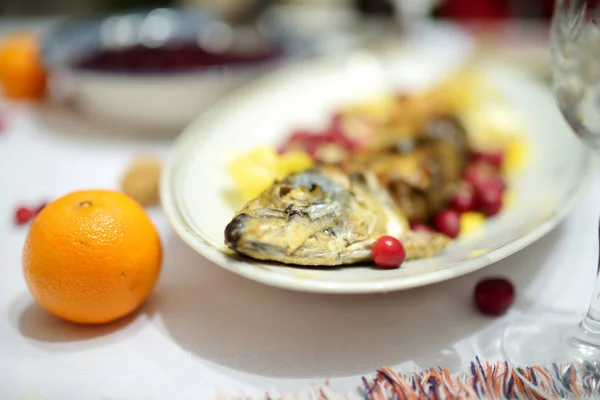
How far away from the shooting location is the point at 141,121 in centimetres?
157

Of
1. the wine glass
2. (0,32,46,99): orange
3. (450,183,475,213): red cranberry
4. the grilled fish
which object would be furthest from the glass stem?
(0,32,46,99): orange

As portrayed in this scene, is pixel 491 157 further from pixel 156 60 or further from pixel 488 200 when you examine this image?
pixel 156 60

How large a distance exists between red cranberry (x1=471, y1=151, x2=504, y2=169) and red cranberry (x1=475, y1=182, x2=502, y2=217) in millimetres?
144

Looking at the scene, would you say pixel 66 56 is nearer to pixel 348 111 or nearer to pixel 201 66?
pixel 201 66

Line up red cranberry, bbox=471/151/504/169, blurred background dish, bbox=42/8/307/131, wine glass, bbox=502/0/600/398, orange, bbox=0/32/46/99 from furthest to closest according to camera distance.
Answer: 1. orange, bbox=0/32/46/99
2. blurred background dish, bbox=42/8/307/131
3. red cranberry, bbox=471/151/504/169
4. wine glass, bbox=502/0/600/398

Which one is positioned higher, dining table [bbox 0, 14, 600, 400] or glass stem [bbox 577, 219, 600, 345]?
glass stem [bbox 577, 219, 600, 345]

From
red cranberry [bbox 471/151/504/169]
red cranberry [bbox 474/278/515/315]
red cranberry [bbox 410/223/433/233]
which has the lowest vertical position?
red cranberry [bbox 471/151/504/169]

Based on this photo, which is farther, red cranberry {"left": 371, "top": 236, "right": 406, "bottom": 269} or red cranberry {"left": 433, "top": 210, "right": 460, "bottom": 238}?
red cranberry {"left": 433, "top": 210, "right": 460, "bottom": 238}

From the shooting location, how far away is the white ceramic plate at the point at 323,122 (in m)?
0.78

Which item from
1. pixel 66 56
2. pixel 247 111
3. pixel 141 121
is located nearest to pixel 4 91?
pixel 66 56

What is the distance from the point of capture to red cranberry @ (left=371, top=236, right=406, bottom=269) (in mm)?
811

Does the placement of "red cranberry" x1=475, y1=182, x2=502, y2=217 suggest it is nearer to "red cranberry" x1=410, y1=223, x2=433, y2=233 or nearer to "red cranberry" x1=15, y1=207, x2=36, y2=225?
"red cranberry" x1=410, y1=223, x2=433, y2=233

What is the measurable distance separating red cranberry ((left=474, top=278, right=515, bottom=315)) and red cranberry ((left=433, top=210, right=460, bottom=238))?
15cm

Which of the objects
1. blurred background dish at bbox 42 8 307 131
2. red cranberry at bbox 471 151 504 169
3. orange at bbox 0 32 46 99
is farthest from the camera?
orange at bbox 0 32 46 99
